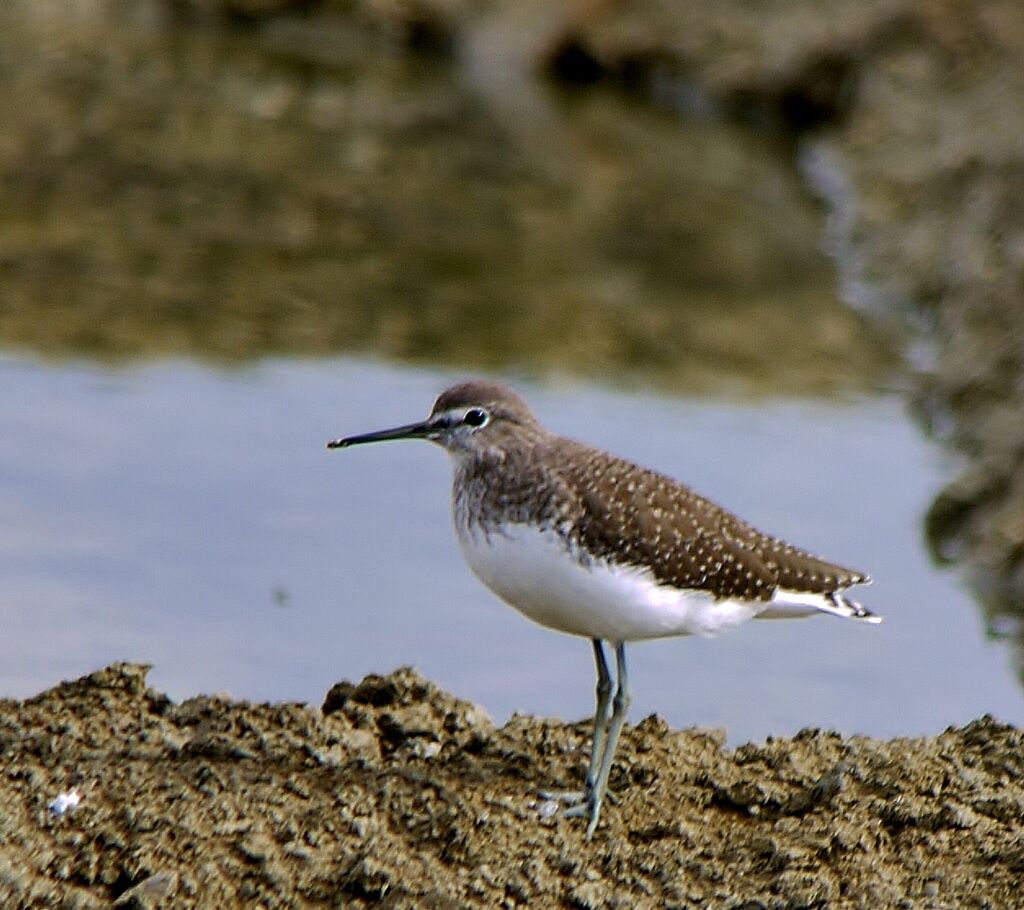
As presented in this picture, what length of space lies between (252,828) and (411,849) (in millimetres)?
460

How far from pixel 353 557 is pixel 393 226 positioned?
700 centimetres

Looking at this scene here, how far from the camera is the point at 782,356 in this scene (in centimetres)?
1311

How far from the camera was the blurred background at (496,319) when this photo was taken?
8.48 m

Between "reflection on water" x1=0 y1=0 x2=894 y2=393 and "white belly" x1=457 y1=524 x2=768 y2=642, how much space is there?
6412 mm

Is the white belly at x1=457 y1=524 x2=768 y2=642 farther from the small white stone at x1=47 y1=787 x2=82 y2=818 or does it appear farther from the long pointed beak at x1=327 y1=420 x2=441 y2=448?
the small white stone at x1=47 y1=787 x2=82 y2=818

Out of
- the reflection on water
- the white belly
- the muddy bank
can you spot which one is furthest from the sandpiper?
the reflection on water

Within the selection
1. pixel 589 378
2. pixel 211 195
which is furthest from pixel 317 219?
pixel 589 378

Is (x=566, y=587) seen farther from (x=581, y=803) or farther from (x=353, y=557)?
(x=353, y=557)

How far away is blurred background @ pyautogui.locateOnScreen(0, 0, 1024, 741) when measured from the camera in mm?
8477

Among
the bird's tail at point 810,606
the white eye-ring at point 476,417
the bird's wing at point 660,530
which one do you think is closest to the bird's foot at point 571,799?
the bird's wing at point 660,530

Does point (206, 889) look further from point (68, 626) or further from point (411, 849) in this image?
point (68, 626)

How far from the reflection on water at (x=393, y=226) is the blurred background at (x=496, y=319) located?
5cm

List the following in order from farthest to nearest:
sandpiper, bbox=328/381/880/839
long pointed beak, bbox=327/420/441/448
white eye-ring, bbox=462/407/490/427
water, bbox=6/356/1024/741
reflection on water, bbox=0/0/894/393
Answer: reflection on water, bbox=0/0/894/393 → water, bbox=6/356/1024/741 → long pointed beak, bbox=327/420/441/448 → white eye-ring, bbox=462/407/490/427 → sandpiper, bbox=328/381/880/839

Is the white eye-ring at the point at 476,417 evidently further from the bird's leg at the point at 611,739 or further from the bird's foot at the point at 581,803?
the bird's foot at the point at 581,803
